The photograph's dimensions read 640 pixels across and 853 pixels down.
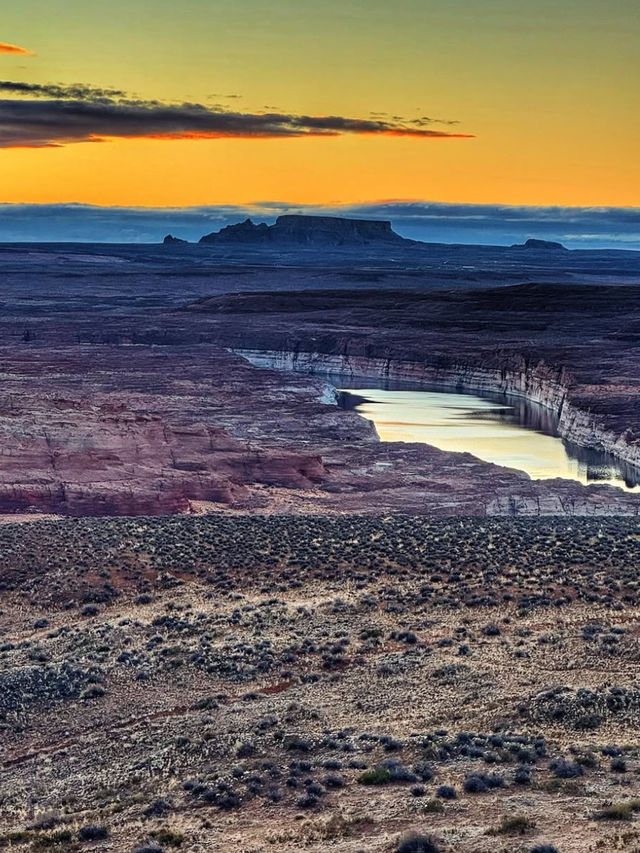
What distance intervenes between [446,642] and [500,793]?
6772 millimetres

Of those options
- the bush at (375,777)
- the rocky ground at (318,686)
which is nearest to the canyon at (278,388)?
the rocky ground at (318,686)

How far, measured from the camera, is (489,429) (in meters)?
60.5

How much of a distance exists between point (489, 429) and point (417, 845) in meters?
50.0

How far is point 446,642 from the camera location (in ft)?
65.2

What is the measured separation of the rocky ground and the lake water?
20310mm

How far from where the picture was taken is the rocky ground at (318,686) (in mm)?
12719

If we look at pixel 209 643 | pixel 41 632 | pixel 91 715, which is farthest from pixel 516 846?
pixel 41 632

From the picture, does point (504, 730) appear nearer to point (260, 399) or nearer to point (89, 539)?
point (89, 539)

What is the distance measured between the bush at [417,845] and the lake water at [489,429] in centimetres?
3501

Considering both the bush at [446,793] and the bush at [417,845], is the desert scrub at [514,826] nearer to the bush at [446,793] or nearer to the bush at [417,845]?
the bush at [417,845]

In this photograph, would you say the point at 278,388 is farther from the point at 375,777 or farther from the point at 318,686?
the point at 375,777

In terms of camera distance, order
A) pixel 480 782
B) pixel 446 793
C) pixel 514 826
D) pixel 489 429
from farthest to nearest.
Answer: pixel 489 429, pixel 480 782, pixel 446 793, pixel 514 826

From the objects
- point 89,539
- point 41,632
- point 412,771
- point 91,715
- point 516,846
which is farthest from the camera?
point 89,539

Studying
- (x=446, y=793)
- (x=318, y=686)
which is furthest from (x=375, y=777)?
(x=318, y=686)
